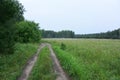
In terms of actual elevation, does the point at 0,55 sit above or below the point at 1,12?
below

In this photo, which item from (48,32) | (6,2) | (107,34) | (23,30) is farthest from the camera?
(48,32)

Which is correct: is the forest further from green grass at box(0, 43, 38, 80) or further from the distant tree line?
green grass at box(0, 43, 38, 80)

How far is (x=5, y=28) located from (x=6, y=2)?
356 cm

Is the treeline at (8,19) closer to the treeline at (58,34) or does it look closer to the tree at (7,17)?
the tree at (7,17)

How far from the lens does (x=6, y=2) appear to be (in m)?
23.1

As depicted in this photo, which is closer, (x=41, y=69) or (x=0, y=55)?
(x=41, y=69)

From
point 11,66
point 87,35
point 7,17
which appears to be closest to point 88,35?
point 87,35

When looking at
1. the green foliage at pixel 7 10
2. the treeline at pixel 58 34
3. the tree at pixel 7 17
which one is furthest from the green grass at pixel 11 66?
the treeline at pixel 58 34

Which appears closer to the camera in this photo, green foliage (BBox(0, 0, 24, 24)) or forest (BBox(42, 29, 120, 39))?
green foliage (BBox(0, 0, 24, 24))

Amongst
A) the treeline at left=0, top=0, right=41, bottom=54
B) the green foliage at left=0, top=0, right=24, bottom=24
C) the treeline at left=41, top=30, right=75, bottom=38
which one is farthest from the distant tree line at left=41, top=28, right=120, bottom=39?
the green foliage at left=0, top=0, right=24, bottom=24

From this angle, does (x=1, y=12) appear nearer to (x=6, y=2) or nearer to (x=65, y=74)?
(x=6, y=2)

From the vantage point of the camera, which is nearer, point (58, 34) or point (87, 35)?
point (87, 35)

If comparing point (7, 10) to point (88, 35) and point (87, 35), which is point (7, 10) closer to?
point (88, 35)

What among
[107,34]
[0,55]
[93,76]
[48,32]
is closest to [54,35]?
[48,32]
